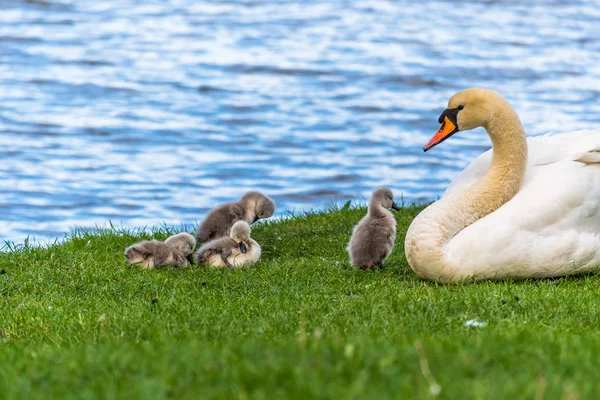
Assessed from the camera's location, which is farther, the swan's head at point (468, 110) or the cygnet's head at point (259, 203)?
the cygnet's head at point (259, 203)

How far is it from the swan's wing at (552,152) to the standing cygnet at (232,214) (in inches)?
91.5

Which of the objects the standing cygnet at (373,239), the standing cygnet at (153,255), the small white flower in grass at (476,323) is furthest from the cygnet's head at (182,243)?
the small white flower in grass at (476,323)

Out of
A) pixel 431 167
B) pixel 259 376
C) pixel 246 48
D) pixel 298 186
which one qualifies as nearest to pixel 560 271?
pixel 259 376

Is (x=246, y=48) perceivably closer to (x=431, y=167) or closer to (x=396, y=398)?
(x=431, y=167)

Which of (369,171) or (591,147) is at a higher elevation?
(591,147)

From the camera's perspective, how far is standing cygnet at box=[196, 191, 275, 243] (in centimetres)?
1127

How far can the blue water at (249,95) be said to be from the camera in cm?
1866

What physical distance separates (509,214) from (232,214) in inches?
135

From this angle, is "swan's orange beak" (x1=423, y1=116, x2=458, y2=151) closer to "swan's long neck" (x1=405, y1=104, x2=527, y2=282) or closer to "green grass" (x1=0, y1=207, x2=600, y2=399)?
"swan's long neck" (x1=405, y1=104, x2=527, y2=282)

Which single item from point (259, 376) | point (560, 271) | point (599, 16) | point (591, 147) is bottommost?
point (599, 16)

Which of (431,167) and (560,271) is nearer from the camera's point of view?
(560,271)

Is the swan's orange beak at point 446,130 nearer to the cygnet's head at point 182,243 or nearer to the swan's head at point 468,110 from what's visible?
the swan's head at point 468,110

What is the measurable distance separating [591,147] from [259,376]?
5739 millimetres

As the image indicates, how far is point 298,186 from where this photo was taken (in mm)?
19078
